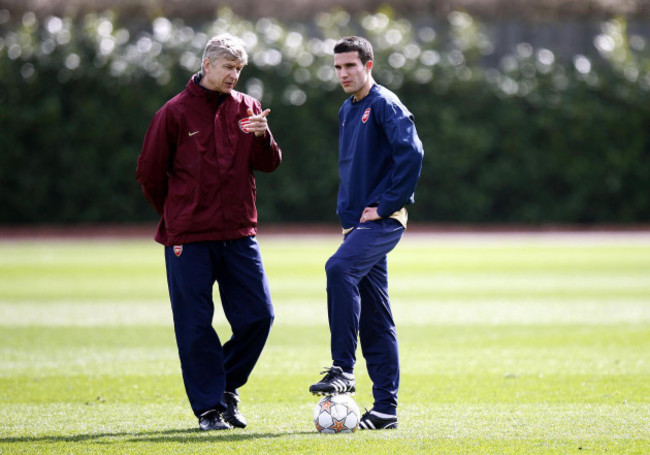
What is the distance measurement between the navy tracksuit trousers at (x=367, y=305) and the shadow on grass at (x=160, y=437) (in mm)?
565

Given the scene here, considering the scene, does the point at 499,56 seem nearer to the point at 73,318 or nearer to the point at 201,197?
the point at 73,318

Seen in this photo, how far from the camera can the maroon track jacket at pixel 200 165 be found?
6480mm

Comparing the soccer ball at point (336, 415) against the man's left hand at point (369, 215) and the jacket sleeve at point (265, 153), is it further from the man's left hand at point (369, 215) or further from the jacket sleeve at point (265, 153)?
the jacket sleeve at point (265, 153)

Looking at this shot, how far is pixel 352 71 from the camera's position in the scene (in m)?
6.44

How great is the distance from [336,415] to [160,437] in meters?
1.05

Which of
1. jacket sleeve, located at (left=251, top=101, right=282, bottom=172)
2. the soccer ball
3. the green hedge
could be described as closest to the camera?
the soccer ball

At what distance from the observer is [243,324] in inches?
263

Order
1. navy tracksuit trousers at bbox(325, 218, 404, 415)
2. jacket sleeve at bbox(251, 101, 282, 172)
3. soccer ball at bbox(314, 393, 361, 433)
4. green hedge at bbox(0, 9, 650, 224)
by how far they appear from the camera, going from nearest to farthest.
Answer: navy tracksuit trousers at bbox(325, 218, 404, 415) < soccer ball at bbox(314, 393, 361, 433) < jacket sleeve at bbox(251, 101, 282, 172) < green hedge at bbox(0, 9, 650, 224)

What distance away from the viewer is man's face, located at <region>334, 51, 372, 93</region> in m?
6.41

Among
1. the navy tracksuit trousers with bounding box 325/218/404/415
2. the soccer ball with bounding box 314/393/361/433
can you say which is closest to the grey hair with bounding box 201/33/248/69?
the navy tracksuit trousers with bounding box 325/218/404/415

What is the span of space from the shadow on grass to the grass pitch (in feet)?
0.04

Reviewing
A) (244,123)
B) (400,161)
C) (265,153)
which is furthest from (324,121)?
(400,161)

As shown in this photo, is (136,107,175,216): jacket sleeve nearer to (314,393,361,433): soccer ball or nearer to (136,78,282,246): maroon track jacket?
(136,78,282,246): maroon track jacket

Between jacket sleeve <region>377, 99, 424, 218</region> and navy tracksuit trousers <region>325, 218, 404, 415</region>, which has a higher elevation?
jacket sleeve <region>377, 99, 424, 218</region>
